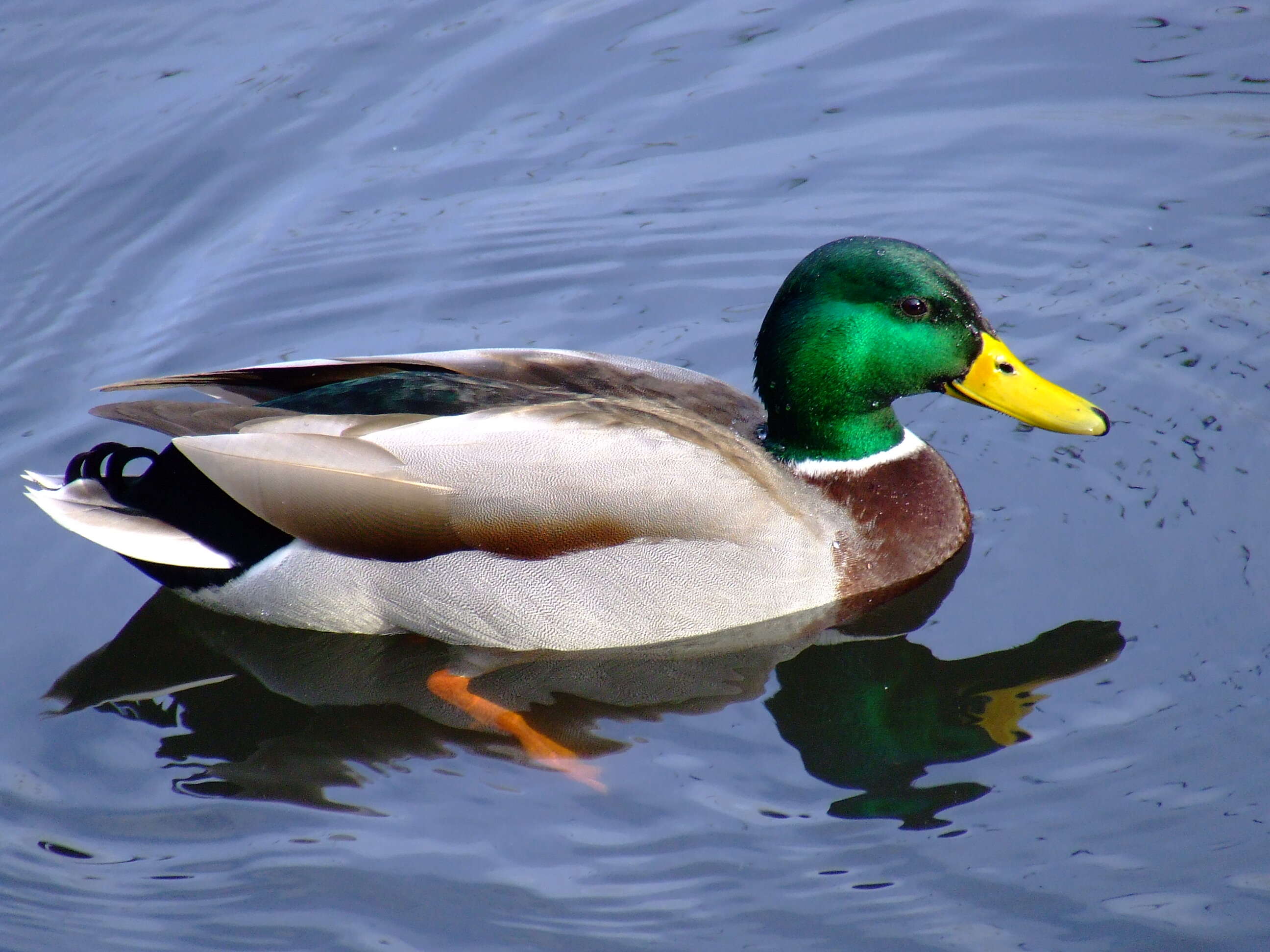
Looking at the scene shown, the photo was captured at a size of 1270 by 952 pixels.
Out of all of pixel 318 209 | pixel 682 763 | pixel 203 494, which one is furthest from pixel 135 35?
pixel 682 763

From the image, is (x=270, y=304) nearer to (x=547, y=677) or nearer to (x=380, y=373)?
(x=380, y=373)

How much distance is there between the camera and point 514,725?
18.1 ft

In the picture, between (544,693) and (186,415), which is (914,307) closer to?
(544,693)

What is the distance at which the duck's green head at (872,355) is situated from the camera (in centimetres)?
566

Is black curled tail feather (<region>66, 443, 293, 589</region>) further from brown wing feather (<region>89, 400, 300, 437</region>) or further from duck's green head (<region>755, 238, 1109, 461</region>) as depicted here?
duck's green head (<region>755, 238, 1109, 461</region>)

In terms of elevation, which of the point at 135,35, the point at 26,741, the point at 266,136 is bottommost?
the point at 26,741

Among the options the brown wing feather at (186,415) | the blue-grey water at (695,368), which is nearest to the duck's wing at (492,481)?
the brown wing feather at (186,415)

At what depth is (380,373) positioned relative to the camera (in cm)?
604

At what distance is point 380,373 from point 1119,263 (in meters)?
3.72

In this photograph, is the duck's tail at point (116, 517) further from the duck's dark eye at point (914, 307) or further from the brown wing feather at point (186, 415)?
the duck's dark eye at point (914, 307)

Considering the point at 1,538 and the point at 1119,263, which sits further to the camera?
the point at 1119,263

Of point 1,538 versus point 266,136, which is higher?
point 266,136

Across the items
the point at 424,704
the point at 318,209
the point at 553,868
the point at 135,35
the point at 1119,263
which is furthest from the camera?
the point at 135,35

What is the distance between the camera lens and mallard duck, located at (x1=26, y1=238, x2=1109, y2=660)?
545cm
